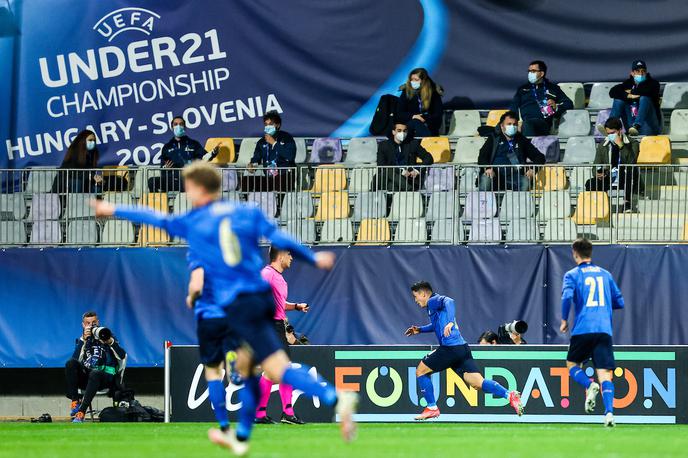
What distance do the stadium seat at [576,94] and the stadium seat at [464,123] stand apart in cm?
156

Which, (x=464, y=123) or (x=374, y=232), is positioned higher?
(x=464, y=123)

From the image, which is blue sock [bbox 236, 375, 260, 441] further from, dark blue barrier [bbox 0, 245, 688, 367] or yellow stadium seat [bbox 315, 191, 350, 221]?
yellow stadium seat [bbox 315, 191, 350, 221]

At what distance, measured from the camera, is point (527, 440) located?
44.5 feet

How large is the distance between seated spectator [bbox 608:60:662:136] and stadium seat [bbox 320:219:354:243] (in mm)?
4830

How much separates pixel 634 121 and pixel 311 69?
5.72 metres

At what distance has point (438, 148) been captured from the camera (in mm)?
23031

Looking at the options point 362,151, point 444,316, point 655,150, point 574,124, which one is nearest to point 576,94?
point 574,124

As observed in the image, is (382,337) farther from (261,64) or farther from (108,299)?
(261,64)

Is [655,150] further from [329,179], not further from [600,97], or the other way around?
[329,179]

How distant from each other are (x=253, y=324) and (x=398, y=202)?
1136 centimetres

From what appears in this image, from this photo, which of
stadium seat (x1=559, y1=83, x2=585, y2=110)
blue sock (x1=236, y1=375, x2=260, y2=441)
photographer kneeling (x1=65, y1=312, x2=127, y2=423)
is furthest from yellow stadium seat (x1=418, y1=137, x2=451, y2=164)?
blue sock (x1=236, y1=375, x2=260, y2=441)

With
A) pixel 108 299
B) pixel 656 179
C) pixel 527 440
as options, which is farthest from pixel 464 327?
pixel 527 440

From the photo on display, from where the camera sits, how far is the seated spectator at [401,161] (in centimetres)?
2133

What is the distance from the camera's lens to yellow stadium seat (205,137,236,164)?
23.8 meters
